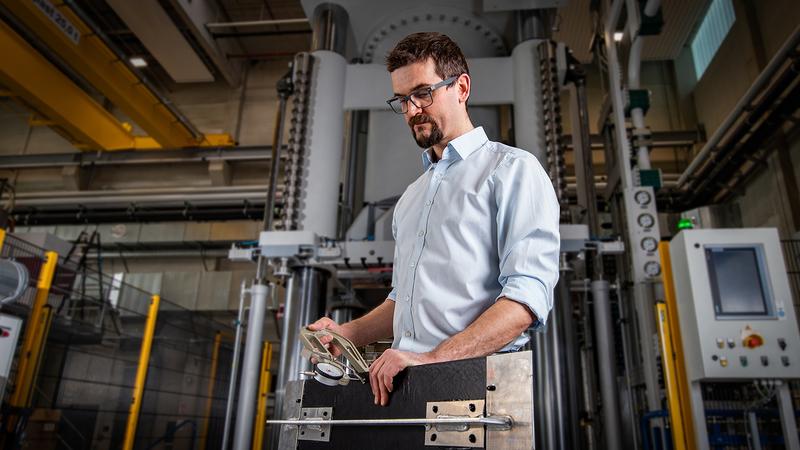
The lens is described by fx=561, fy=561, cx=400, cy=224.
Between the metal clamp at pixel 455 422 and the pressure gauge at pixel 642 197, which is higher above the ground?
the pressure gauge at pixel 642 197

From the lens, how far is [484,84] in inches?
132

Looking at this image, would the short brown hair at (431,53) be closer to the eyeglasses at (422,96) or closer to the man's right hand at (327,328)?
the eyeglasses at (422,96)

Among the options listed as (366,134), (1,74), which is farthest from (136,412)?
(1,74)

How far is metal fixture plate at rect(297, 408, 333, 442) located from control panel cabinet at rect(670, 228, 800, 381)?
2.20 metres

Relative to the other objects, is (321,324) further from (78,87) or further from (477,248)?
(78,87)

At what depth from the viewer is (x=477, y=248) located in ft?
3.33

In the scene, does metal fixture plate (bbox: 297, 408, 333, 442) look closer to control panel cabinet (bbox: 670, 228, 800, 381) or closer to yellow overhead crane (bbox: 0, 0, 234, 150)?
control panel cabinet (bbox: 670, 228, 800, 381)

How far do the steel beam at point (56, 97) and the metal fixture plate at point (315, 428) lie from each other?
5661mm

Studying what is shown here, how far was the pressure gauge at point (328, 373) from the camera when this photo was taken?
3.03 ft

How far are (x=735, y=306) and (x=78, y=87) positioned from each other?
22.2 ft

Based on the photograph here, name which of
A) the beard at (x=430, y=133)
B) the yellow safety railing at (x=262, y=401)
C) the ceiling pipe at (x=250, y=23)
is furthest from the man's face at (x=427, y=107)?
the ceiling pipe at (x=250, y=23)

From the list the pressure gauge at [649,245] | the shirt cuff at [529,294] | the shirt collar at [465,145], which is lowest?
the shirt cuff at [529,294]

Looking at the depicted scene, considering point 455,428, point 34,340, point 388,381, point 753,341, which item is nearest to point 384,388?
point 388,381

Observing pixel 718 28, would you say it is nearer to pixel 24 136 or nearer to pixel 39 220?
pixel 39 220
